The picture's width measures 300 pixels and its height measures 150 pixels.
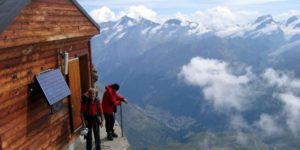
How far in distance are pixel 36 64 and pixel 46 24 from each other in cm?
175

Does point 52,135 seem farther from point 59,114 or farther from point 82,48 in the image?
point 82,48

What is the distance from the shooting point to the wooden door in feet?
73.7

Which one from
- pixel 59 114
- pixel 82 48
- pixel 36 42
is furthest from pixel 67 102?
pixel 36 42

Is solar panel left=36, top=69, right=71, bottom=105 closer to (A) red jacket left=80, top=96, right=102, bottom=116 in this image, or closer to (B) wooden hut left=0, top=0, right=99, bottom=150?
(B) wooden hut left=0, top=0, right=99, bottom=150

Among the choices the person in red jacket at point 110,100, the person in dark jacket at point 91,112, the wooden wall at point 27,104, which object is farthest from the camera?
the person in red jacket at point 110,100

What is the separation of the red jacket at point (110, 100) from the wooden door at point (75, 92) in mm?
1431

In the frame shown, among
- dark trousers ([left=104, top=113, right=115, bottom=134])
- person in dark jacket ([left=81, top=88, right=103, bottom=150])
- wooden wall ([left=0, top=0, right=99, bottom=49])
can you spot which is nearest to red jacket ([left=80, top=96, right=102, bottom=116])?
person in dark jacket ([left=81, top=88, right=103, bottom=150])

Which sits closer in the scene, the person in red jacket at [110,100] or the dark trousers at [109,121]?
the person in red jacket at [110,100]

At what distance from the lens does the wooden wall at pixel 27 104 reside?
15.5 m

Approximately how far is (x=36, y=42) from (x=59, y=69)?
307 centimetres

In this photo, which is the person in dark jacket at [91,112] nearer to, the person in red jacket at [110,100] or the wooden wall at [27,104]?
the wooden wall at [27,104]

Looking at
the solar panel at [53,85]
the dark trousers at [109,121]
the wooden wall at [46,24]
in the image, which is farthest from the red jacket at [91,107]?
the wooden wall at [46,24]

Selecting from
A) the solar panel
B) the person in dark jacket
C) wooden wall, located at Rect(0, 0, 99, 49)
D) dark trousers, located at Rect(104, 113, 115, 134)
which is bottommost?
dark trousers, located at Rect(104, 113, 115, 134)

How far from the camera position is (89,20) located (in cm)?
2472
